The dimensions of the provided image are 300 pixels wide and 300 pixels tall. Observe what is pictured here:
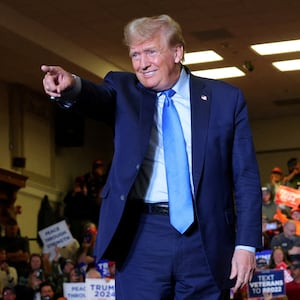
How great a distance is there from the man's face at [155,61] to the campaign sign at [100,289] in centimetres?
416

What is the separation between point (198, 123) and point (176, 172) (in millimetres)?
174

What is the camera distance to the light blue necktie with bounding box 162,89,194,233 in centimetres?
256

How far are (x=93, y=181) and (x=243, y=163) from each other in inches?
464

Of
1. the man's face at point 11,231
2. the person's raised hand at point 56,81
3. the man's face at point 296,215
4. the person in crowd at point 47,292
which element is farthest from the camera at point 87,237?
the person's raised hand at point 56,81

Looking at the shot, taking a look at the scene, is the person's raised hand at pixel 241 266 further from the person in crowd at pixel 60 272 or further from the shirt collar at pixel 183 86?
the person in crowd at pixel 60 272

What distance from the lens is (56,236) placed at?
11406 millimetres

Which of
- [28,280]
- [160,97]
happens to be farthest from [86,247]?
[160,97]

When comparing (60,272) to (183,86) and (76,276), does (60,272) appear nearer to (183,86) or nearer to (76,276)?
(76,276)

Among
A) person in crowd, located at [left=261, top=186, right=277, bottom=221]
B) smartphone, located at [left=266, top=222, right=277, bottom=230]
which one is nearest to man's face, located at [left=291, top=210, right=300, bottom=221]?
smartphone, located at [left=266, top=222, right=277, bottom=230]

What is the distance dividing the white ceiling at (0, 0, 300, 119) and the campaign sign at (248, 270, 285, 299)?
3.97 meters

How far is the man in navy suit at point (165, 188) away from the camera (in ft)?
8.48

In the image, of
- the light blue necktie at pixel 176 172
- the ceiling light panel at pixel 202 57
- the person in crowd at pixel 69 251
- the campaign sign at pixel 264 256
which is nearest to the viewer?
the light blue necktie at pixel 176 172

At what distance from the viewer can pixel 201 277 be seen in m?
2.59

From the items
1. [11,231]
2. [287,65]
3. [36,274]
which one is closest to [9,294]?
[36,274]
